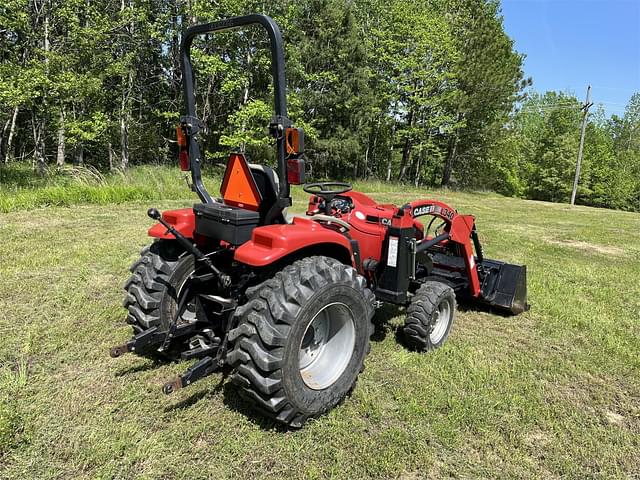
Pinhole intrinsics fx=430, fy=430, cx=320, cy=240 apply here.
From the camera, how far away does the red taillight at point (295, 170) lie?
248 centimetres

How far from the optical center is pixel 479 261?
479 cm

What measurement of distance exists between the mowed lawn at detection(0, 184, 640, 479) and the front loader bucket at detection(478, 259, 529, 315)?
0.16m

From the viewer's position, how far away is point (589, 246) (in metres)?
9.23

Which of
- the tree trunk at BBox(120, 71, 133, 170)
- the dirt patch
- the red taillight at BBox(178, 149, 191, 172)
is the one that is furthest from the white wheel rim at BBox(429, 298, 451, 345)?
the tree trunk at BBox(120, 71, 133, 170)

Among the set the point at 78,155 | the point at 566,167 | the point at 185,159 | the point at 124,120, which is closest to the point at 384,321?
the point at 185,159

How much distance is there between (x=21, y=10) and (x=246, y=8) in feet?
22.6

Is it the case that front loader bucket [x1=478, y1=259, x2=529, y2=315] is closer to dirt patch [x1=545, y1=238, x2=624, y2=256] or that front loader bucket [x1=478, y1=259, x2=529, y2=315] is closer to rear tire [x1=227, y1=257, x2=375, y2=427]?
rear tire [x1=227, y1=257, x2=375, y2=427]

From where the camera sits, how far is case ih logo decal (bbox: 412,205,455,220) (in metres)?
3.73

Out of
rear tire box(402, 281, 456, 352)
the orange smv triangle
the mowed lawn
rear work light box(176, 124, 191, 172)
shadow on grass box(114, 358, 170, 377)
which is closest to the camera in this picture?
the mowed lawn

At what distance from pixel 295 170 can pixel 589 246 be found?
899 cm

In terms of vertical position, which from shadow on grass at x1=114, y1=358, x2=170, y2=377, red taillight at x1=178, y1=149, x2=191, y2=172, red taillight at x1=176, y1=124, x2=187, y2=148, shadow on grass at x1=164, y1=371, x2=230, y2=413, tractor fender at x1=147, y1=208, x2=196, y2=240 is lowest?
shadow on grass at x1=164, y1=371, x2=230, y2=413

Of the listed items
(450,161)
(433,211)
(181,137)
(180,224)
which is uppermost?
(450,161)

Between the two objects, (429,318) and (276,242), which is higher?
(276,242)

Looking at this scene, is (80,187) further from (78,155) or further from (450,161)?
(450,161)
